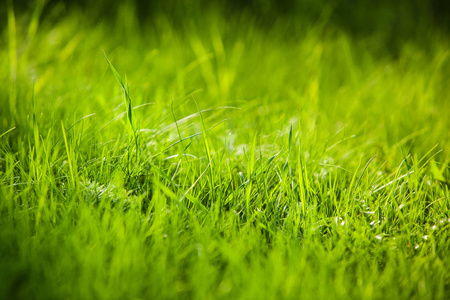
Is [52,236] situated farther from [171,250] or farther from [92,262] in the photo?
[171,250]

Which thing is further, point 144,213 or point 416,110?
point 416,110

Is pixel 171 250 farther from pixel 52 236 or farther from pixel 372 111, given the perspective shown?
pixel 372 111

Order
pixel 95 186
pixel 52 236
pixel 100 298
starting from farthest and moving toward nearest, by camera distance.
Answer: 1. pixel 95 186
2. pixel 52 236
3. pixel 100 298

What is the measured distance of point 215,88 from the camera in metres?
2.49

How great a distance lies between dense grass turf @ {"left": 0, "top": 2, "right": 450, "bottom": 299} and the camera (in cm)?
111

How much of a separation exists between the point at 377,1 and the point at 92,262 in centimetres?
364

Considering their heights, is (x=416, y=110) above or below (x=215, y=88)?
below

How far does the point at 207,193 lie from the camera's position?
4.66 ft

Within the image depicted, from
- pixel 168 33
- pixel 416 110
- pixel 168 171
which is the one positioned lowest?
pixel 416 110

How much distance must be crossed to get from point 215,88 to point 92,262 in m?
1.60

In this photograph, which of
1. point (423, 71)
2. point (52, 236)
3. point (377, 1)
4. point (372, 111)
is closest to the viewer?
point (52, 236)

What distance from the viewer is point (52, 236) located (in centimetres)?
119

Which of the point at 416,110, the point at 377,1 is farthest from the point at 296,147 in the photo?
the point at 377,1

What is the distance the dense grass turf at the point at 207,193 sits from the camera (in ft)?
3.65
